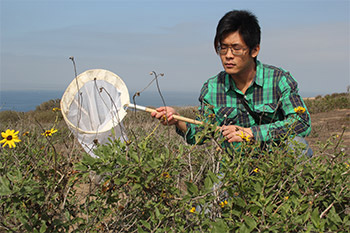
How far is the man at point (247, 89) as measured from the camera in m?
2.50

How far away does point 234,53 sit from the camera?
2.54m

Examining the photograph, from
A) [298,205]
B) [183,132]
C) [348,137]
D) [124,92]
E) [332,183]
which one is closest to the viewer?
[298,205]

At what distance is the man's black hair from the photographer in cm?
255

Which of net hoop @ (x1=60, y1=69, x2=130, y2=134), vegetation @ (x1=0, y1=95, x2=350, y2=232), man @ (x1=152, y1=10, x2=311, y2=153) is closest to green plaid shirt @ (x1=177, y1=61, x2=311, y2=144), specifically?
man @ (x1=152, y1=10, x2=311, y2=153)

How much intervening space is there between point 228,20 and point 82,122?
4.54 feet

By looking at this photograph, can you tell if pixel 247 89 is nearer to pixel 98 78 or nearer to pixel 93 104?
pixel 98 78

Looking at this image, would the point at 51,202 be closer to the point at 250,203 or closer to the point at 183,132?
the point at 250,203

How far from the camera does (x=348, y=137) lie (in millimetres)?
6215

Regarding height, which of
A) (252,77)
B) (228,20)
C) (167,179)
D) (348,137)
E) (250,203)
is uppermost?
(228,20)

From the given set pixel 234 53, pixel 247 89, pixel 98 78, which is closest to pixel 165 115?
pixel 98 78

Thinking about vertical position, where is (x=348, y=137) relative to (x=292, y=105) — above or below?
below

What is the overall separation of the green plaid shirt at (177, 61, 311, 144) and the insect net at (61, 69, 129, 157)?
543mm

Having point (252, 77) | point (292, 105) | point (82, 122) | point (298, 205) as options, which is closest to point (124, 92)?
point (82, 122)

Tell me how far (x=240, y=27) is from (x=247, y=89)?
497 millimetres
